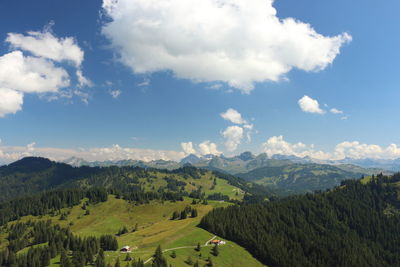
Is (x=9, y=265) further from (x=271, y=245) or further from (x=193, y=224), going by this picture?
(x=271, y=245)

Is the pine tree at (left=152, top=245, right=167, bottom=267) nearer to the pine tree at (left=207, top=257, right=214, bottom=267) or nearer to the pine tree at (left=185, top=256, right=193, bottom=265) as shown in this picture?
the pine tree at (left=185, top=256, right=193, bottom=265)

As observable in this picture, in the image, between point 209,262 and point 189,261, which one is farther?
point 209,262

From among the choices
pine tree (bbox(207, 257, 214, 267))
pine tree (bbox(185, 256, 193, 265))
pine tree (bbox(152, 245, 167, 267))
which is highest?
pine tree (bbox(152, 245, 167, 267))

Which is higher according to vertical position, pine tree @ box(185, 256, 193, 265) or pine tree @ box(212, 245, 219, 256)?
pine tree @ box(185, 256, 193, 265)

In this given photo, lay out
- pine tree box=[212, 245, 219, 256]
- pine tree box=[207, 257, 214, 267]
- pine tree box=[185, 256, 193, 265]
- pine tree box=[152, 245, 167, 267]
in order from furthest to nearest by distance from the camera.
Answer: pine tree box=[212, 245, 219, 256] → pine tree box=[207, 257, 214, 267] → pine tree box=[185, 256, 193, 265] → pine tree box=[152, 245, 167, 267]

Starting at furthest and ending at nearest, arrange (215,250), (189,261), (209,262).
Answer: (215,250)
(209,262)
(189,261)

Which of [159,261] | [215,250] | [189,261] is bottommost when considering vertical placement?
[215,250]

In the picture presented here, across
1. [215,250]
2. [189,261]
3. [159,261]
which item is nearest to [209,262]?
[189,261]

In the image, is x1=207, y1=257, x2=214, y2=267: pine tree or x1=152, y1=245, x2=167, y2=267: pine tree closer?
x1=152, y1=245, x2=167, y2=267: pine tree

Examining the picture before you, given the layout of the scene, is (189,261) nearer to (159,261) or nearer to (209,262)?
(209,262)

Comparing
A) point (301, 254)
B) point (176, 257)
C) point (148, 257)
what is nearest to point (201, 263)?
point (176, 257)

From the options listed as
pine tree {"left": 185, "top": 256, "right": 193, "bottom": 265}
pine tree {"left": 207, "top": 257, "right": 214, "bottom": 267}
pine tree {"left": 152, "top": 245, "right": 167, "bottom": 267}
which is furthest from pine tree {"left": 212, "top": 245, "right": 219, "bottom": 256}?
pine tree {"left": 152, "top": 245, "right": 167, "bottom": 267}

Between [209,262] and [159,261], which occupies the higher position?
[159,261]

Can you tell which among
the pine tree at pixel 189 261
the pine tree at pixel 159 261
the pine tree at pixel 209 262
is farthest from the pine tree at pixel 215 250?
the pine tree at pixel 159 261
